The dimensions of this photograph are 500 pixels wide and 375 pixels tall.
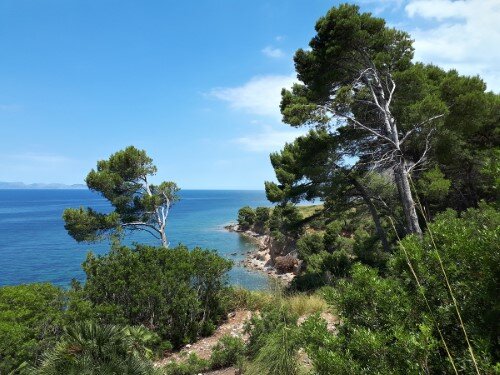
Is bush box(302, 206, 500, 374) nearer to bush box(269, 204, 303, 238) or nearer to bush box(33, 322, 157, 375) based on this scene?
bush box(33, 322, 157, 375)

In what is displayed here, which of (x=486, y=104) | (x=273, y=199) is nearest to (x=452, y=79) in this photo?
(x=486, y=104)

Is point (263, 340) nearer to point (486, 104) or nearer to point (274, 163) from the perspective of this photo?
point (486, 104)

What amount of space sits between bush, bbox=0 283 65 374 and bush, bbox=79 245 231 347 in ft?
2.76

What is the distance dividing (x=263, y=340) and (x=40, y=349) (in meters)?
4.44

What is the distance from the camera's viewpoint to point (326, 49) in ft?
37.3

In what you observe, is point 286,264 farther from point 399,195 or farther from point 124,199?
point 399,195

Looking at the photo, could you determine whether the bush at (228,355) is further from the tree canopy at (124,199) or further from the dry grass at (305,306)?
the tree canopy at (124,199)

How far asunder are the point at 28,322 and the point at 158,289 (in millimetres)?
2870

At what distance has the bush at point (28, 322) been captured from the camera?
6184mm

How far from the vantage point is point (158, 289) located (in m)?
8.86

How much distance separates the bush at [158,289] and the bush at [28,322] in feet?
2.76

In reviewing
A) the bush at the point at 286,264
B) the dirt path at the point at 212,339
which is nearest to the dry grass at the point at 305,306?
the dirt path at the point at 212,339

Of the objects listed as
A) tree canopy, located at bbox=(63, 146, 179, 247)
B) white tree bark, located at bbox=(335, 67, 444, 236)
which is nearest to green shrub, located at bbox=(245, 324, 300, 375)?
white tree bark, located at bbox=(335, 67, 444, 236)

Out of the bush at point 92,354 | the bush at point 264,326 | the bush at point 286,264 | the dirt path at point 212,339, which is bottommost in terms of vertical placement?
the bush at point 286,264
